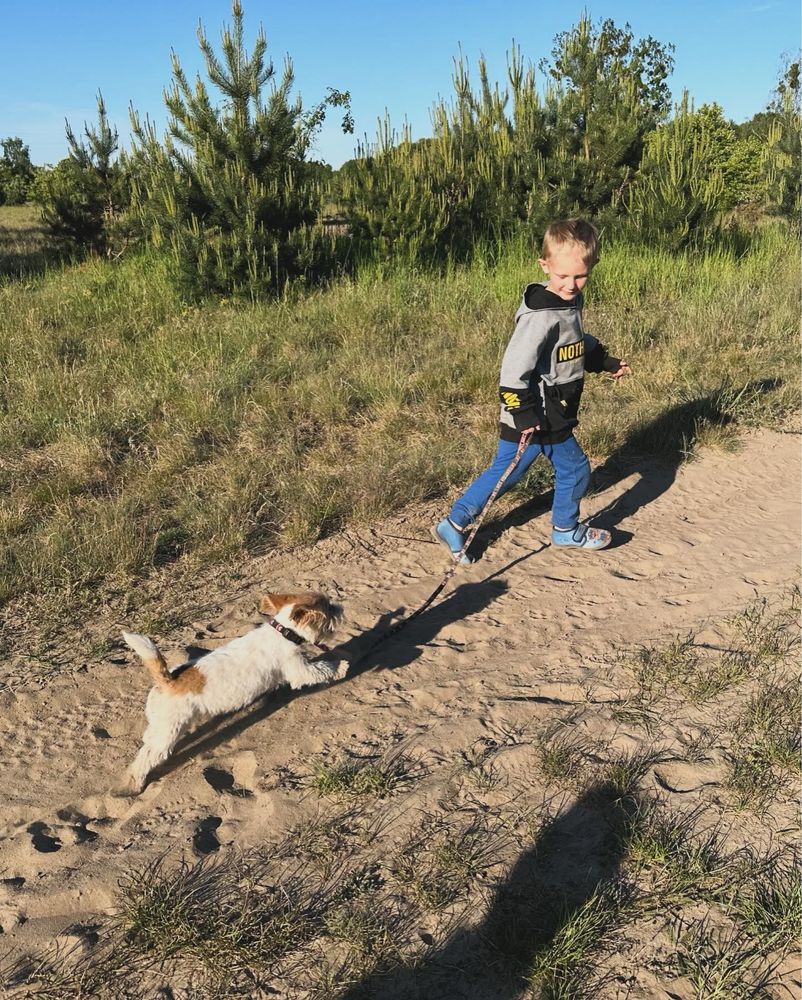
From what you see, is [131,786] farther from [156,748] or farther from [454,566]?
[454,566]

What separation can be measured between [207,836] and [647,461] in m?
4.24

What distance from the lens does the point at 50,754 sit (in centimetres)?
288

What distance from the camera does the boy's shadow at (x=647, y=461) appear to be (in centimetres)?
480

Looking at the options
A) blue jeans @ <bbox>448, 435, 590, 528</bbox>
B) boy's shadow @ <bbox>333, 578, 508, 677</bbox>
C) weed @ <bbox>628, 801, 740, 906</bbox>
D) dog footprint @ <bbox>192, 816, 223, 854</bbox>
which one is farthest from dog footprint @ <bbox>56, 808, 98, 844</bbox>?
blue jeans @ <bbox>448, 435, 590, 528</bbox>

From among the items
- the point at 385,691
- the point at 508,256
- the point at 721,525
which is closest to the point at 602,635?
the point at 385,691

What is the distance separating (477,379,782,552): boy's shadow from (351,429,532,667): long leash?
30cm

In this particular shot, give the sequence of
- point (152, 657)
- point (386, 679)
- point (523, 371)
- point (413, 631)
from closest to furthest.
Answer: point (152, 657)
point (386, 679)
point (413, 631)
point (523, 371)

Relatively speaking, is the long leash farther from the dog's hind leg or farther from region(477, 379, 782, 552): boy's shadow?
the dog's hind leg

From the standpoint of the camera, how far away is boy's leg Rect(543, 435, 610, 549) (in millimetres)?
4227

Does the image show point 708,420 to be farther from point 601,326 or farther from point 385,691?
point 385,691

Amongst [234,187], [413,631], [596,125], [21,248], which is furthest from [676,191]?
[21,248]

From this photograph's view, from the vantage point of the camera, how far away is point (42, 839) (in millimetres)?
2480

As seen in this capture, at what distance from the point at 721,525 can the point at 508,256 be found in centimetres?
678

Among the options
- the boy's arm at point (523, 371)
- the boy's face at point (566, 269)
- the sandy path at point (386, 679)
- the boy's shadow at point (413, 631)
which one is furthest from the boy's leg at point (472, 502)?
the boy's face at point (566, 269)
